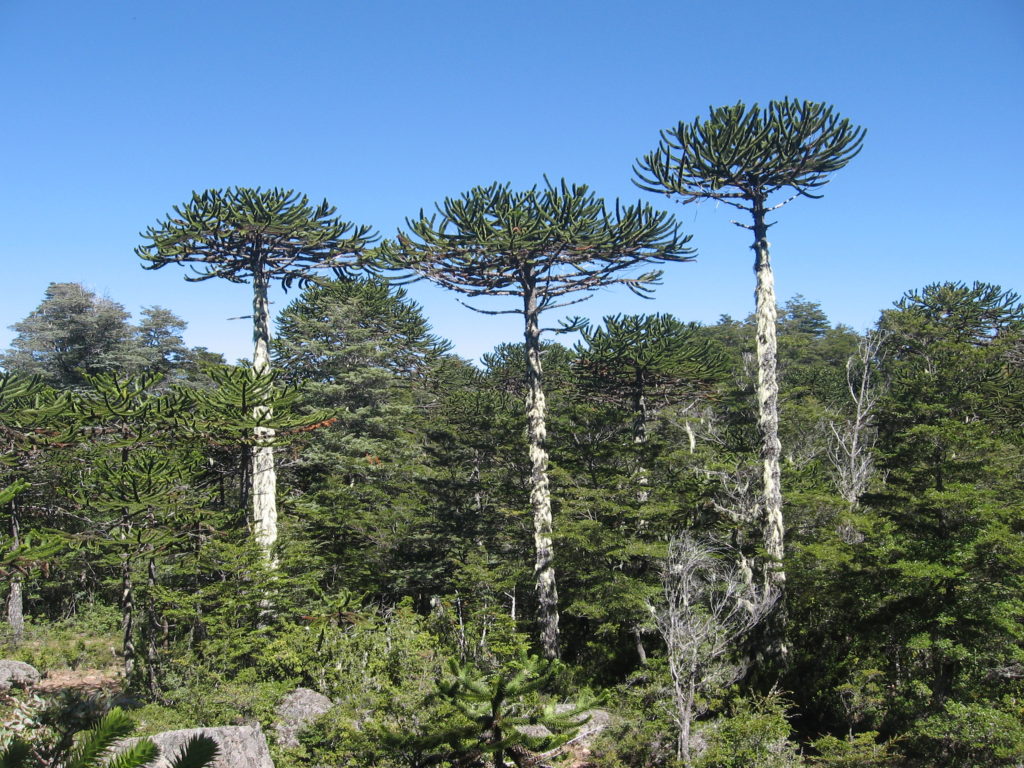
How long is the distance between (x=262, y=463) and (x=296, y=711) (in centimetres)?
773

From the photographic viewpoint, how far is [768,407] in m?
15.3

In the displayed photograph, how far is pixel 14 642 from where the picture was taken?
17.5 meters

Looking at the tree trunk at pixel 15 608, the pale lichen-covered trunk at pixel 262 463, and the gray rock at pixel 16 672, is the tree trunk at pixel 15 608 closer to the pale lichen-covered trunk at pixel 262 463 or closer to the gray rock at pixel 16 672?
the gray rock at pixel 16 672

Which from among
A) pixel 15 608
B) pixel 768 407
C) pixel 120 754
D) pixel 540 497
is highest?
pixel 768 407

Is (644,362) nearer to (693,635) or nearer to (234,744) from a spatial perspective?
(693,635)

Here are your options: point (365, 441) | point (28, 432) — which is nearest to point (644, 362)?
point (365, 441)

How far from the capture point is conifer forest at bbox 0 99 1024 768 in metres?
10.3

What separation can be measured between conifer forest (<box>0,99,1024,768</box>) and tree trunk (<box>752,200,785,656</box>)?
0.08 metres

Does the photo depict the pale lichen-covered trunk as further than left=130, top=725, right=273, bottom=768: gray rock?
Yes

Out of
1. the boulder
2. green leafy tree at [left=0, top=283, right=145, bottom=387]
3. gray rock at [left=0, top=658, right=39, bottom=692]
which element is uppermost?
green leafy tree at [left=0, top=283, right=145, bottom=387]

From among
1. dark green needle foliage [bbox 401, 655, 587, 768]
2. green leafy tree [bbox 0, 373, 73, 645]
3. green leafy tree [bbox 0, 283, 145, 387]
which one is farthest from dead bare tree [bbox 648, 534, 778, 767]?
green leafy tree [bbox 0, 283, 145, 387]

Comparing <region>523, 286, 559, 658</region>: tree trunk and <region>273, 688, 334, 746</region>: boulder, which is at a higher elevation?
<region>523, 286, 559, 658</region>: tree trunk

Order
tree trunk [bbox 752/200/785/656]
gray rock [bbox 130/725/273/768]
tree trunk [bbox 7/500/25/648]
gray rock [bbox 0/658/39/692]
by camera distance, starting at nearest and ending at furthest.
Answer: gray rock [bbox 130/725/273/768]
gray rock [bbox 0/658/39/692]
tree trunk [bbox 752/200/785/656]
tree trunk [bbox 7/500/25/648]

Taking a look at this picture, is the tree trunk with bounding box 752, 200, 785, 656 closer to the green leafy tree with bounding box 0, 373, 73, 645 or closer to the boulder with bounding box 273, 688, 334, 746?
the boulder with bounding box 273, 688, 334, 746
